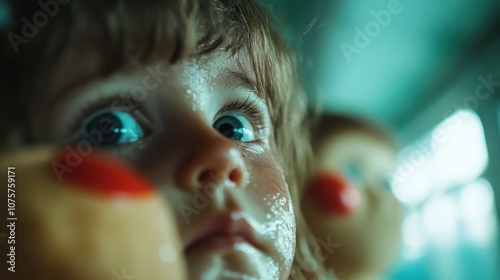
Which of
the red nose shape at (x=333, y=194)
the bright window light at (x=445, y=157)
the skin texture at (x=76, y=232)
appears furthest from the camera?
the bright window light at (x=445, y=157)

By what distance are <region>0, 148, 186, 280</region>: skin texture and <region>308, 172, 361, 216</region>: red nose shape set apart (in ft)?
0.72

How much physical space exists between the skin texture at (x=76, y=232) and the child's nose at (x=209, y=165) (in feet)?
0.06

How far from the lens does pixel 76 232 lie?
20cm

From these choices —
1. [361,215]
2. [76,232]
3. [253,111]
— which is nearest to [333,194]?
[361,215]

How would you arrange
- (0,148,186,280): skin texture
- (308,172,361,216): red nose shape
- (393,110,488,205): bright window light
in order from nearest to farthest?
(0,148,186,280): skin texture, (308,172,361,216): red nose shape, (393,110,488,205): bright window light

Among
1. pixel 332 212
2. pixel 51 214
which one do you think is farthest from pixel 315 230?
pixel 51 214

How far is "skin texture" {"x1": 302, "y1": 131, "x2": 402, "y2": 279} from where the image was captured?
0.42 m

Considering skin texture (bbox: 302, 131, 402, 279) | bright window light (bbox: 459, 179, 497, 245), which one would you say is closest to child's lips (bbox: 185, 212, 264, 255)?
skin texture (bbox: 302, 131, 402, 279)

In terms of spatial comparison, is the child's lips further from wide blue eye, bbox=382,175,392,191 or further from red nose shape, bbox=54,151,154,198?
wide blue eye, bbox=382,175,392,191

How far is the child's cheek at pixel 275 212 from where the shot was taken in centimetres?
25

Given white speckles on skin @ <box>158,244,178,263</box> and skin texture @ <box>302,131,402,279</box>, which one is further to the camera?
skin texture @ <box>302,131,402,279</box>

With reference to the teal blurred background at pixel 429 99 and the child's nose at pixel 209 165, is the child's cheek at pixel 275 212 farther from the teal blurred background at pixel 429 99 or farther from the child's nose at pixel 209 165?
the teal blurred background at pixel 429 99

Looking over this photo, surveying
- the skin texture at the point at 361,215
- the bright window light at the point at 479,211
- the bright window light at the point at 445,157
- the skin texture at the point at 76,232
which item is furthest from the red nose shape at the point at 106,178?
the bright window light at the point at 479,211

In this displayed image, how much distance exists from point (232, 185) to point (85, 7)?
0.30 ft
